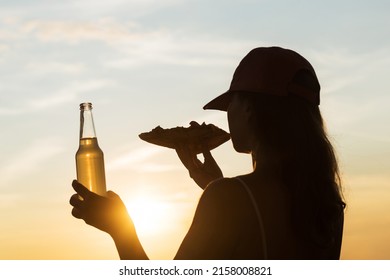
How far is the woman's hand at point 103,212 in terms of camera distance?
3615 millimetres

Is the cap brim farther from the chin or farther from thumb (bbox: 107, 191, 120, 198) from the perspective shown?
thumb (bbox: 107, 191, 120, 198)

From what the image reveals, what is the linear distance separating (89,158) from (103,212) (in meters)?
0.99

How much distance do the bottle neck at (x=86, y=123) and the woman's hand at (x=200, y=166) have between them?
0.75m

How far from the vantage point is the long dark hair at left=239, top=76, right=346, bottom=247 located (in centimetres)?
325

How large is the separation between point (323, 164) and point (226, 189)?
608 millimetres

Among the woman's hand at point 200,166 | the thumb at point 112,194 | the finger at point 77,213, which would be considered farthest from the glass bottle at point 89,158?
the woman's hand at point 200,166

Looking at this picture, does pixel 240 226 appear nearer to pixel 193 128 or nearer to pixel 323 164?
pixel 323 164

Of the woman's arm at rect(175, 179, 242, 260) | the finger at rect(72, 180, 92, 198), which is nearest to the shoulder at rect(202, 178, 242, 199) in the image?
the woman's arm at rect(175, 179, 242, 260)

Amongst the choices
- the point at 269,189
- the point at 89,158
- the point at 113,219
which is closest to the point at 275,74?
the point at 269,189

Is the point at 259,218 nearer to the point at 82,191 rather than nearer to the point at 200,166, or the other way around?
the point at 82,191

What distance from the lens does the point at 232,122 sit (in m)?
3.38

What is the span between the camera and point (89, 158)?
15.0ft

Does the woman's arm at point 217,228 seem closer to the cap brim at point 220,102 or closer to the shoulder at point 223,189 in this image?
the shoulder at point 223,189

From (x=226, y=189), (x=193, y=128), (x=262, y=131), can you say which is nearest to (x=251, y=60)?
(x=262, y=131)
